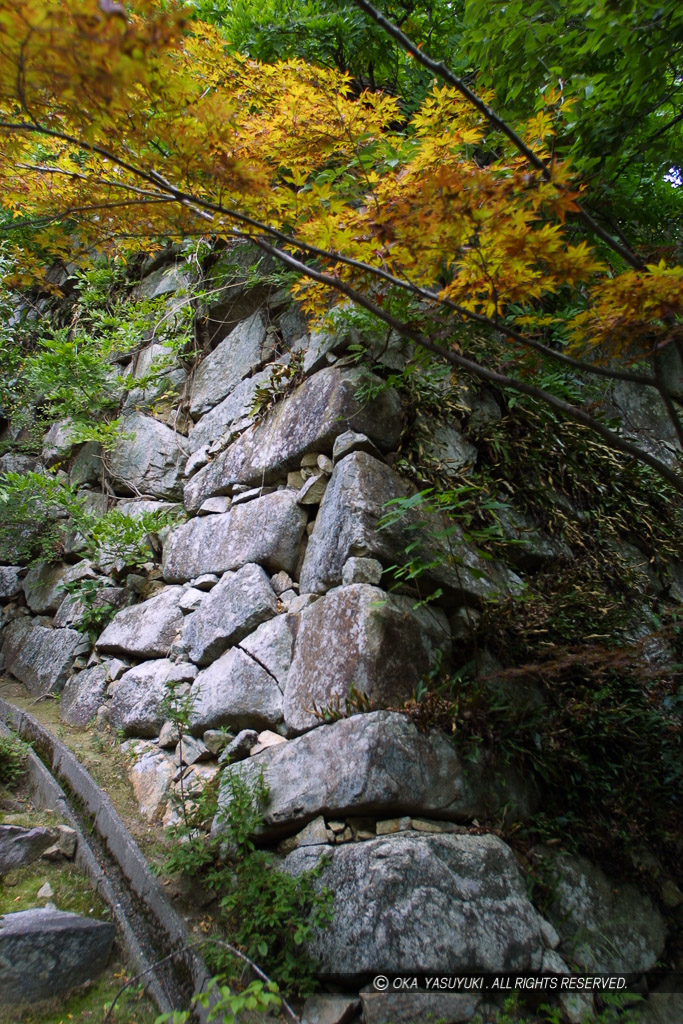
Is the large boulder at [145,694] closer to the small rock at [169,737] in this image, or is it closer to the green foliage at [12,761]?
the small rock at [169,737]

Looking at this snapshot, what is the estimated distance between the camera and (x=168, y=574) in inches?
191

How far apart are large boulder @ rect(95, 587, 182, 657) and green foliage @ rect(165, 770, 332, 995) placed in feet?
5.19

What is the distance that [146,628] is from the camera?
451cm

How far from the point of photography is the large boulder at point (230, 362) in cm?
535

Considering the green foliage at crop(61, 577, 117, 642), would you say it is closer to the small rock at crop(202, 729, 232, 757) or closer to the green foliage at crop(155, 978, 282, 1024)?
the small rock at crop(202, 729, 232, 757)

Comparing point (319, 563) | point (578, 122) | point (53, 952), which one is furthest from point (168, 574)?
point (578, 122)

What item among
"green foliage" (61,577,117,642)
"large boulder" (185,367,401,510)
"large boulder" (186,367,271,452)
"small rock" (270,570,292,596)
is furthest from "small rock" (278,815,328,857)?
"large boulder" (186,367,271,452)

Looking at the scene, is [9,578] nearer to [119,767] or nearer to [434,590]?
[119,767]

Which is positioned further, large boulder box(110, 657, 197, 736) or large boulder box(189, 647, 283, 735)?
large boulder box(110, 657, 197, 736)

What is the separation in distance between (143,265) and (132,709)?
18.0 ft

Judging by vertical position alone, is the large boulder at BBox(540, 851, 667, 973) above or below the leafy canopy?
below

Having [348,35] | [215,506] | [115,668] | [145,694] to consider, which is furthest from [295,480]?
[348,35]

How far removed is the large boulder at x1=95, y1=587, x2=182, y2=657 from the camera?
14.4 feet

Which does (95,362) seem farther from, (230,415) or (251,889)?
(251,889)
